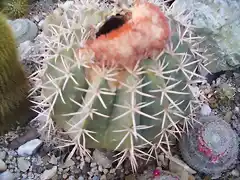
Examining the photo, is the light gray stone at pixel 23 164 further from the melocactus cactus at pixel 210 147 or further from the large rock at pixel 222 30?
the large rock at pixel 222 30

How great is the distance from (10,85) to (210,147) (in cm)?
62

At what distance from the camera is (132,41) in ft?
3.52

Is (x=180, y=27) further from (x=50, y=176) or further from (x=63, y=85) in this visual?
(x=50, y=176)

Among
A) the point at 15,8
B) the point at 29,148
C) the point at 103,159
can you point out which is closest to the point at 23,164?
the point at 29,148

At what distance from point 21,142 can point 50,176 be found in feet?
0.53

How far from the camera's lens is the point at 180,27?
1.29 m

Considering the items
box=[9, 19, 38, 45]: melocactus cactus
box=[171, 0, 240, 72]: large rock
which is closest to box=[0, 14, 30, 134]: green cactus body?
box=[9, 19, 38, 45]: melocactus cactus

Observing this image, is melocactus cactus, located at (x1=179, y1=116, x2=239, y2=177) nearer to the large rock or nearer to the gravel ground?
the gravel ground

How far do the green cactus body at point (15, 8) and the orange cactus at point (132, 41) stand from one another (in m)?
0.86

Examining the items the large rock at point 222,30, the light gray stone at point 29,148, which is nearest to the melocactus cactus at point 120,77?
the light gray stone at point 29,148

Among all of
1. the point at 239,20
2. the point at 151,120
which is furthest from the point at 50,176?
the point at 239,20

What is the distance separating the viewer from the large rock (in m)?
1.64

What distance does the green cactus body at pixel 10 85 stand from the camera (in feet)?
4.12

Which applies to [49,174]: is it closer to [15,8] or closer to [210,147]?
[210,147]
